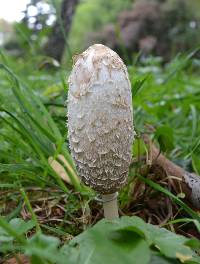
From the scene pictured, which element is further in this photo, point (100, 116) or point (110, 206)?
point (110, 206)

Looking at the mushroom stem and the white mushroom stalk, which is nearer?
the white mushroom stalk

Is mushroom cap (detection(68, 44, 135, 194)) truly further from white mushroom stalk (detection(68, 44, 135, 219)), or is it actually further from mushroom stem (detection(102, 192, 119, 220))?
mushroom stem (detection(102, 192, 119, 220))

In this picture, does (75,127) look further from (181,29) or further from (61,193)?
(181,29)

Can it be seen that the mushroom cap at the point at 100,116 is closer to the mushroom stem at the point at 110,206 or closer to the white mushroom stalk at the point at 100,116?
the white mushroom stalk at the point at 100,116

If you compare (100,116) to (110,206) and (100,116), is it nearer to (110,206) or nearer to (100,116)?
(100,116)

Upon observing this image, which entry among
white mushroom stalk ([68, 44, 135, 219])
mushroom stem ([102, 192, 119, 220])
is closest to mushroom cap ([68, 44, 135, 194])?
white mushroom stalk ([68, 44, 135, 219])

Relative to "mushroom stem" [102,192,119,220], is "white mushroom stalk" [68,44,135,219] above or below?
above

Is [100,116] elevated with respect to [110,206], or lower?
elevated

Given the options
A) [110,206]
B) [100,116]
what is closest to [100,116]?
[100,116]
